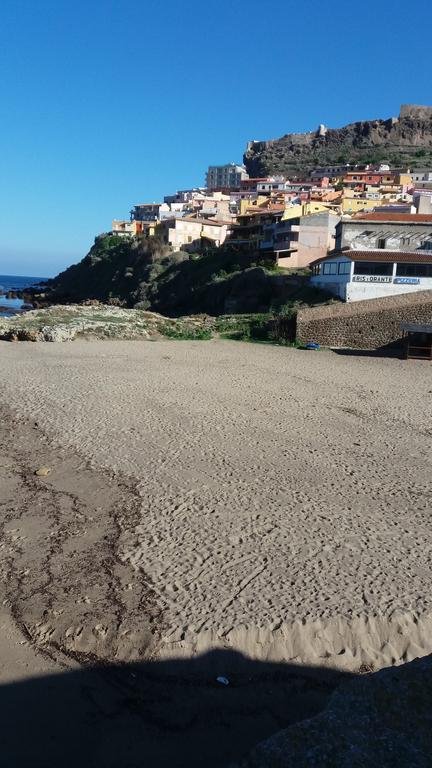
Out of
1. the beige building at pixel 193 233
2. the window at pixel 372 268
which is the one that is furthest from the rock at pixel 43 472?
the beige building at pixel 193 233

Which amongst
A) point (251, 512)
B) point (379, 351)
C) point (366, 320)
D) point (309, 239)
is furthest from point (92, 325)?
point (309, 239)

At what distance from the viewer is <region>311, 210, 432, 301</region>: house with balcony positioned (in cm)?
2733

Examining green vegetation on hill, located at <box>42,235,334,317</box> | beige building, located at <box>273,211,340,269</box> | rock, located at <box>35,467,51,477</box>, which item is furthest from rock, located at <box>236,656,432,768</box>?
beige building, located at <box>273,211,340,269</box>

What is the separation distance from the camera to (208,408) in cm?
1379

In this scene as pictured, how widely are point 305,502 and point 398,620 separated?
289 cm

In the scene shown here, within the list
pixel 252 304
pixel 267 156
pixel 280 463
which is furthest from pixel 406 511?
pixel 267 156

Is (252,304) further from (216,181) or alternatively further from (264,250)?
(216,181)

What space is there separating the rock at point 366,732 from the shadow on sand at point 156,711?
2.11 metres

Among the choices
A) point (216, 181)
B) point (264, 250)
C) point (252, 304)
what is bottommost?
point (252, 304)

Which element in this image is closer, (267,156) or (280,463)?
(280,463)

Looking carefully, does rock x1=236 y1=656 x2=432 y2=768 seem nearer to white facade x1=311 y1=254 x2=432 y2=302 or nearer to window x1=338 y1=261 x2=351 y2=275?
white facade x1=311 y1=254 x2=432 y2=302

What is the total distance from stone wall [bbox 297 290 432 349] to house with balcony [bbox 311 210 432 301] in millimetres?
2827

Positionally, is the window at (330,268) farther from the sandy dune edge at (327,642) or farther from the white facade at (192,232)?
the white facade at (192,232)

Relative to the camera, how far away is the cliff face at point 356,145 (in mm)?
119844
